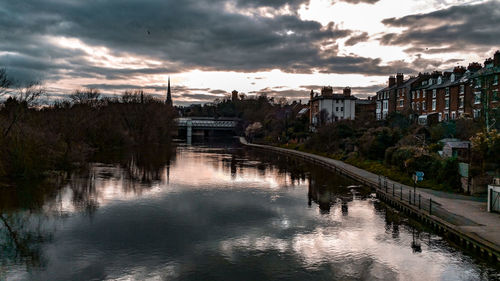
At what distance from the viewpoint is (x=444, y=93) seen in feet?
199

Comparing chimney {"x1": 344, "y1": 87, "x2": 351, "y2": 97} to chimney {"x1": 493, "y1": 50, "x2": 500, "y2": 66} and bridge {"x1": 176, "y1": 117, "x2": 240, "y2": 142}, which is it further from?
bridge {"x1": 176, "y1": 117, "x2": 240, "y2": 142}

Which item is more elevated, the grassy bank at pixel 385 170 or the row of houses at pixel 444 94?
the row of houses at pixel 444 94

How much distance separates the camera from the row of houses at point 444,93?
47750 mm

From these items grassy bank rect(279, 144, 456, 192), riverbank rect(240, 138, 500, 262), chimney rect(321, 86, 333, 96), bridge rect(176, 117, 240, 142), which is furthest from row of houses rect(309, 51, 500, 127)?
bridge rect(176, 117, 240, 142)

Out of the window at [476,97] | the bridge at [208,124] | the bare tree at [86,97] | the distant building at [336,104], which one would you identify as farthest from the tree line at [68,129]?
the window at [476,97]

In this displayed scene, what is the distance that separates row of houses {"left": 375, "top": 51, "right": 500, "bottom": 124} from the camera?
47.8 meters

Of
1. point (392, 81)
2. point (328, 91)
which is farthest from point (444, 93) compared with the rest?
point (328, 91)

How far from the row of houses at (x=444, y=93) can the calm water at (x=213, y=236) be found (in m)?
23.1

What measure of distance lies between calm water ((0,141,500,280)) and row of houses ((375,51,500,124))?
23067 mm

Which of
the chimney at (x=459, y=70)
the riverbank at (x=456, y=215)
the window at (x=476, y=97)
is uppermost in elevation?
the chimney at (x=459, y=70)

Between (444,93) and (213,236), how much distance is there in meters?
52.6

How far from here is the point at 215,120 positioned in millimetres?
160875

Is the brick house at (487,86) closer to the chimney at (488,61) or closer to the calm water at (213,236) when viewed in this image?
the chimney at (488,61)

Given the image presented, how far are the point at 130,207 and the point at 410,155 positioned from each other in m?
26.1
